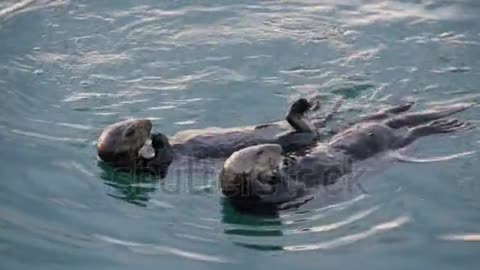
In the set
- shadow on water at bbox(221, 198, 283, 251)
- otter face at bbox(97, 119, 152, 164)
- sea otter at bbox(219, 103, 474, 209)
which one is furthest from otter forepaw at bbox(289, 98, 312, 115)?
otter face at bbox(97, 119, 152, 164)

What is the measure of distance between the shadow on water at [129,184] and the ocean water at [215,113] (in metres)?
0.02

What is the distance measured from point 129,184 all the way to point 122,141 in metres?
0.33

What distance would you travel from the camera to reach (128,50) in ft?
26.3

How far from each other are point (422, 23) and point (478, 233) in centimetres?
352

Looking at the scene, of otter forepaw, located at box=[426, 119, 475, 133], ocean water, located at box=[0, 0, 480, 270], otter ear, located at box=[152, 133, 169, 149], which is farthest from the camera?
otter forepaw, located at box=[426, 119, 475, 133]

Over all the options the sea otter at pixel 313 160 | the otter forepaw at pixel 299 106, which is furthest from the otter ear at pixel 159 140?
the otter forepaw at pixel 299 106

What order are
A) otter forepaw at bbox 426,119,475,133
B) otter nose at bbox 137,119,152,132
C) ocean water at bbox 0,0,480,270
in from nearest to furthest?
ocean water at bbox 0,0,480,270 → otter nose at bbox 137,119,152,132 → otter forepaw at bbox 426,119,475,133

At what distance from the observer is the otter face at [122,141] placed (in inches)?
244

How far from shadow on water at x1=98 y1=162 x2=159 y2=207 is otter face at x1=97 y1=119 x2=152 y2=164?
0.10 meters

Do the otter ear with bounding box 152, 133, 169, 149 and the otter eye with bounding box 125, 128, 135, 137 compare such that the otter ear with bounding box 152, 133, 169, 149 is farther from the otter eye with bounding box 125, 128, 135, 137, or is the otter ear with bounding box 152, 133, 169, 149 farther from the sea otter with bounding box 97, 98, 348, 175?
the otter eye with bounding box 125, 128, 135, 137

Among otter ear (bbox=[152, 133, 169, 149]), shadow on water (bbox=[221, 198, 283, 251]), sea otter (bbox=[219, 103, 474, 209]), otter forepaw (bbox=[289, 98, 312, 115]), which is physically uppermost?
otter forepaw (bbox=[289, 98, 312, 115])

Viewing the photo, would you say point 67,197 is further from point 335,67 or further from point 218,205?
point 335,67

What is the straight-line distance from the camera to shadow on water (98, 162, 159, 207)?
5.93 m

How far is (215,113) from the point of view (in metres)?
7.09
